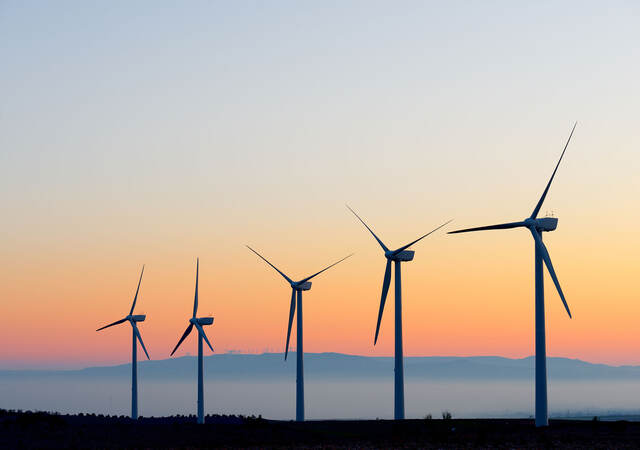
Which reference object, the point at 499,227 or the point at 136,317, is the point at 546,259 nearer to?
the point at 499,227

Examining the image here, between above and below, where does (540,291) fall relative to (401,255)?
below

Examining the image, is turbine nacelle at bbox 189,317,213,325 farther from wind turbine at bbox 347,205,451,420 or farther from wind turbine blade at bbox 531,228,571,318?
wind turbine blade at bbox 531,228,571,318

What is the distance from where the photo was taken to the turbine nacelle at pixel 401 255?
300ft

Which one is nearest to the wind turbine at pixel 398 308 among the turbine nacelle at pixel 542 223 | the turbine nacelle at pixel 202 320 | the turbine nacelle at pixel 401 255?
the turbine nacelle at pixel 401 255

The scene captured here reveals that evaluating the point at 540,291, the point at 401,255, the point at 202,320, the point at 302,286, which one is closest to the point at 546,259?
the point at 540,291

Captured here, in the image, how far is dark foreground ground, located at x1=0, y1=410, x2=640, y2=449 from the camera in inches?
2454

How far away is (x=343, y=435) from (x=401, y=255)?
23.8 meters

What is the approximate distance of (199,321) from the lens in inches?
4710

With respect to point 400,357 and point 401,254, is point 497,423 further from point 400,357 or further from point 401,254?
point 401,254

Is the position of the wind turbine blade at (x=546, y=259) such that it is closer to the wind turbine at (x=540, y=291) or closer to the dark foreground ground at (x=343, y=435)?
the wind turbine at (x=540, y=291)

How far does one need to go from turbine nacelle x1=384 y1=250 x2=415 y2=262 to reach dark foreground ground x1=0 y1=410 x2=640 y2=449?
49.9 feet

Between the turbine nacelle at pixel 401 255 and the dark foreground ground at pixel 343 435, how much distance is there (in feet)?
49.9

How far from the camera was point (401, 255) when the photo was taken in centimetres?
9138

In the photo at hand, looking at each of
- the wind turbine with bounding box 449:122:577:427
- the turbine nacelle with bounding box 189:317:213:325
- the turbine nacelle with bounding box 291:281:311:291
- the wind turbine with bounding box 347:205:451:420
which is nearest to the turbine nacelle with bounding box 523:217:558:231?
the wind turbine with bounding box 449:122:577:427
